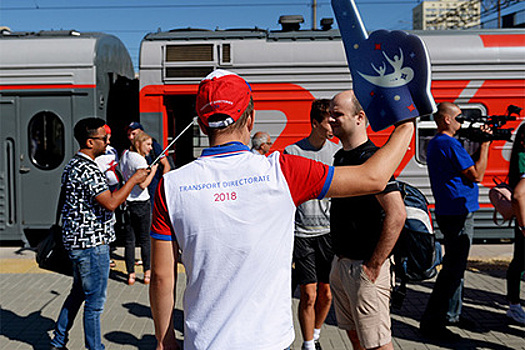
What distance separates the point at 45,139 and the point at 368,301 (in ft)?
22.8

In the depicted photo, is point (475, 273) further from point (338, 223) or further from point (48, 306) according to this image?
point (48, 306)

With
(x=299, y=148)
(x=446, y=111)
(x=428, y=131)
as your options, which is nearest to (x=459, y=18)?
(x=428, y=131)

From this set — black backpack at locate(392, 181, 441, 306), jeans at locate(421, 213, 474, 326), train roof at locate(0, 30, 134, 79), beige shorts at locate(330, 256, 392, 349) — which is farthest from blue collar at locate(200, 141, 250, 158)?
train roof at locate(0, 30, 134, 79)

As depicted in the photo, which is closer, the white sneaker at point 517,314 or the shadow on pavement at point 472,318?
the shadow on pavement at point 472,318

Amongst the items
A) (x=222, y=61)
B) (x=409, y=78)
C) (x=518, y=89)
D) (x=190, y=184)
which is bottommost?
(x=190, y=184)

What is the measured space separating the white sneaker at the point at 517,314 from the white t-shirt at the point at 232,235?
404cm

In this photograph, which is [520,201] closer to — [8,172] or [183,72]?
[183,72]

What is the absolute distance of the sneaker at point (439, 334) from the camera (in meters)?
4.65

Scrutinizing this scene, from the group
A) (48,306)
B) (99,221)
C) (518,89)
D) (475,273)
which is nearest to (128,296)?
(48,306)

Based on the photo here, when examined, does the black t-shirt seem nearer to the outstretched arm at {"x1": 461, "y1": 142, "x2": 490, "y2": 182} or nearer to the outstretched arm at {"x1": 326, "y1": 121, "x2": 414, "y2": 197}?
the outstretched arm at {"x1": 326, "y1": 121, "x2": 414, "y2": 197}

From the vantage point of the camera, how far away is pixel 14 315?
18.0 feet

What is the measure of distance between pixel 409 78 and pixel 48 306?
16.9 feet

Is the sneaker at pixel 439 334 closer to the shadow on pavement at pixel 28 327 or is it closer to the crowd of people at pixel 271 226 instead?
the crowd of people at pixel 271 226

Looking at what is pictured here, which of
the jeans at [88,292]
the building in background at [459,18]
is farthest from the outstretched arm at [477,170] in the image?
the building in background at [459,18]
